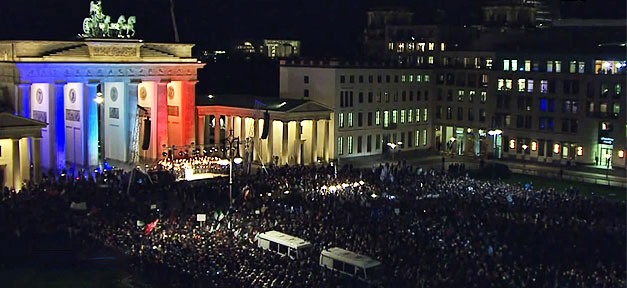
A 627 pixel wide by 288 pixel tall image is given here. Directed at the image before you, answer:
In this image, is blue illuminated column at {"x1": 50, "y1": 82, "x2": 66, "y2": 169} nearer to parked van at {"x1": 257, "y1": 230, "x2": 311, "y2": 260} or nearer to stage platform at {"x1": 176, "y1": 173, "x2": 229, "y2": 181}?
stage platform at {"x1": 176, "y1": 173, "x2": 229, "y2": 181}

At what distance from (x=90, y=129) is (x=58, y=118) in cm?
236

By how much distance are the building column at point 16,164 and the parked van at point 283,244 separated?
61.4 ft

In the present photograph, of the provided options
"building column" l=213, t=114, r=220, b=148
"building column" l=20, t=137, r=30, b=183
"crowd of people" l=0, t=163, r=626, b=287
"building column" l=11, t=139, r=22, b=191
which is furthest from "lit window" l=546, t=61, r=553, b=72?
"building column" l=11, t=139, r=22, b=191

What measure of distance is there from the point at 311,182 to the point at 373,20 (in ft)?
184

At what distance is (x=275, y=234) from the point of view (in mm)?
32500

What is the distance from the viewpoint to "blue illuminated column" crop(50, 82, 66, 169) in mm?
52812

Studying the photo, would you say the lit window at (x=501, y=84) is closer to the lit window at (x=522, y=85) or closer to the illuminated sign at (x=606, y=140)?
the lit window at (x=522, y=85)

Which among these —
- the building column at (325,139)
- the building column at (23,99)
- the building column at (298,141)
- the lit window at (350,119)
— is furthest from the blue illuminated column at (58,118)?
the lit window at (350,119)

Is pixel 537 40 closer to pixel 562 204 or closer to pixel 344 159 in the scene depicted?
pixel 344 159

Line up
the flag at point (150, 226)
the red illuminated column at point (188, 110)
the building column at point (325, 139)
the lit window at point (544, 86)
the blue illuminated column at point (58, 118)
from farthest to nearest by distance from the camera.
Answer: the lit window at point (544, 86) → the building column at point (325, 139) → the red illuminated column at point (188, 110) → the blue illuminated column at point (58, 118) → the flag at point (150, 226)

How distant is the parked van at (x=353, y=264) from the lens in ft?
92.8

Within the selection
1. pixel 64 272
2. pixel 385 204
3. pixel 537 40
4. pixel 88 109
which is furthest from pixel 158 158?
pixel 537 40

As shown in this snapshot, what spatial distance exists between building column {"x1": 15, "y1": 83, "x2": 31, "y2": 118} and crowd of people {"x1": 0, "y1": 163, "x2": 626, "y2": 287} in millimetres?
8798

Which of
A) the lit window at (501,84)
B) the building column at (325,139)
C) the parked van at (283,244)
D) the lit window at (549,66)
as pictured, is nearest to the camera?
the parked van at (283,244)
